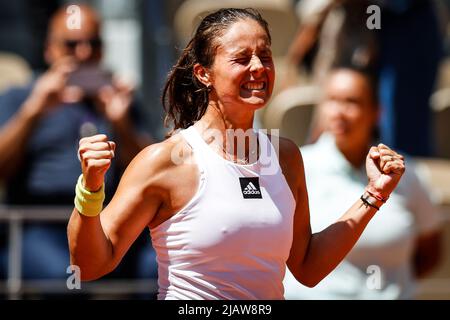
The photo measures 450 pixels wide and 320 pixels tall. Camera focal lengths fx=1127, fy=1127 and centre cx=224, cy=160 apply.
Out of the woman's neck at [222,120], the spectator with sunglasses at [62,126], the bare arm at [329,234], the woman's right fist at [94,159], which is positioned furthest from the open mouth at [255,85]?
the spectator with sunglasses at [62,126]

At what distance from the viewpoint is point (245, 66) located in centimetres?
339

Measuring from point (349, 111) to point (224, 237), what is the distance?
2.42m

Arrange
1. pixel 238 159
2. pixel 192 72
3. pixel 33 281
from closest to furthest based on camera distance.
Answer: pixel 238 159
pixel 192 72
pixel 33 281

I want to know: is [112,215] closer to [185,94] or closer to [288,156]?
[185,94]

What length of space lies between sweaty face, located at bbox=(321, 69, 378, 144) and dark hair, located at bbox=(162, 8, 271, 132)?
1972mm

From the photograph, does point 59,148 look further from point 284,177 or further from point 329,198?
point 284,177

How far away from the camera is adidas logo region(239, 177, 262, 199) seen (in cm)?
341

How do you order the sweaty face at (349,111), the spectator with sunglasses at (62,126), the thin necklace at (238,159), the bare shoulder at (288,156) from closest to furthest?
the thin necklace at (238,159) → the bare shoulder at (288,156) → the sweaty face at (349,111) → the spectator with sunglasses at (62,126)

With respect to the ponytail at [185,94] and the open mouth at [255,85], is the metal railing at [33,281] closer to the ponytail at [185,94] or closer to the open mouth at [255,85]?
the ponytail at [185,94]

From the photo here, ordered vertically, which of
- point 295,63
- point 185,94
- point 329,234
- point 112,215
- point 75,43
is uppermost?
point 75,43

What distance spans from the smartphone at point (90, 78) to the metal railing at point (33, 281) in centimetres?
68

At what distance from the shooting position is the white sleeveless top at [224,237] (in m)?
3.35

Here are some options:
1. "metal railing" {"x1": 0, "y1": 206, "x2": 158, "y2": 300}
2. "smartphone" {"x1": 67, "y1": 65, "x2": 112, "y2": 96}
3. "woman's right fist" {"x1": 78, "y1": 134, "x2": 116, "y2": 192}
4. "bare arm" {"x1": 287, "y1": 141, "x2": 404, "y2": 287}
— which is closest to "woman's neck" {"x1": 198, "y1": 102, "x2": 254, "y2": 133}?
"bare arm" {"x1": 287, "y1": 141, "x2": 404, "y2": 287}

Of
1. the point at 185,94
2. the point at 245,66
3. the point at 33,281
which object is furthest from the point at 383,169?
the point at 33,281
